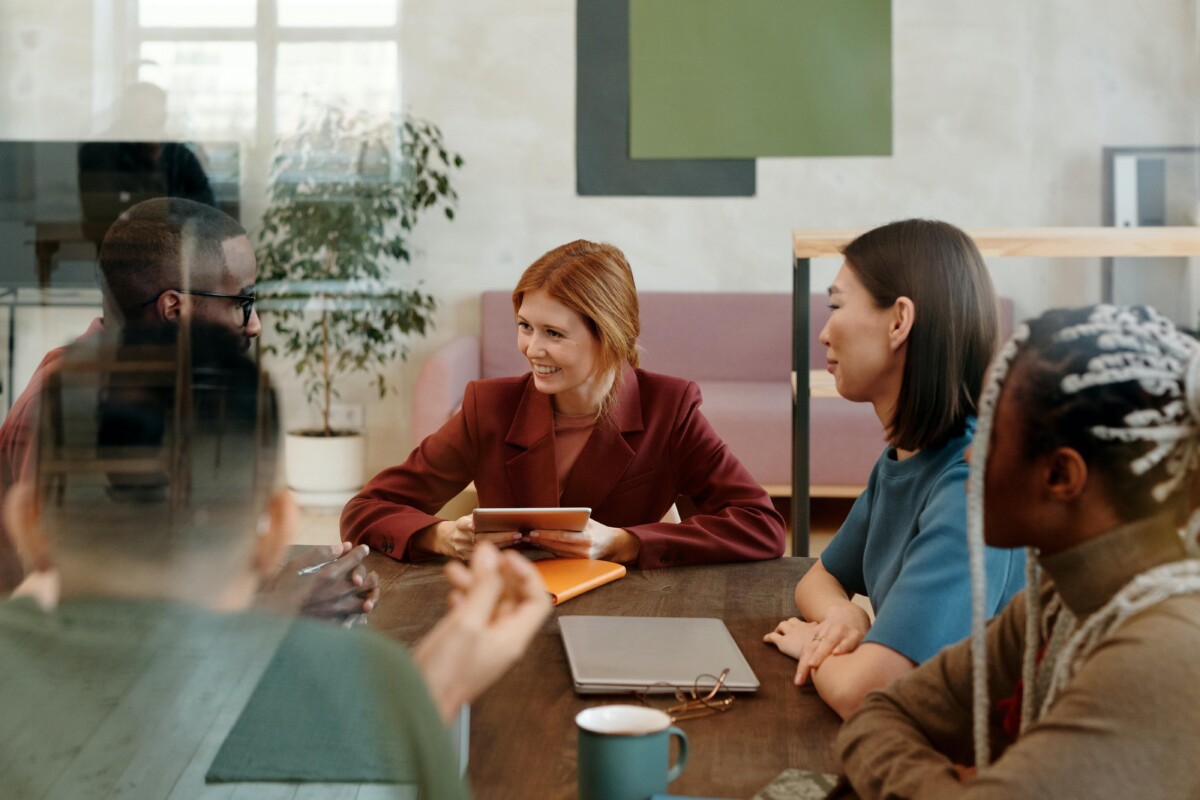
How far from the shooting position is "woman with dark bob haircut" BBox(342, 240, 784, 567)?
195 centimetres

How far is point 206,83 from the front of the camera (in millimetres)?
4742

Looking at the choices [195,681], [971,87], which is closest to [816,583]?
[195,681]

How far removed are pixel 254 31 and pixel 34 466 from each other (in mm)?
4550

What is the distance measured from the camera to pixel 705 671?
46.6 inches

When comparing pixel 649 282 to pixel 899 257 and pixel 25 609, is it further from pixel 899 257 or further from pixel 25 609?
pixel 25 609

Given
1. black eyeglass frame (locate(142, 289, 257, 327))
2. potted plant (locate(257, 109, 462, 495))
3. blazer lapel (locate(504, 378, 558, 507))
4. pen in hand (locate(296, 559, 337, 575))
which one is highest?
potted plant (locate(257, 109, 462, 495))

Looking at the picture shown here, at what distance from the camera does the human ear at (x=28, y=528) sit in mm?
561

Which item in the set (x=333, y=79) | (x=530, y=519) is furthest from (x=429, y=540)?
(x=333, y=79)

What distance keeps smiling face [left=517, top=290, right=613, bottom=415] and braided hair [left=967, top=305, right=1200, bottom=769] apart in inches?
48.7

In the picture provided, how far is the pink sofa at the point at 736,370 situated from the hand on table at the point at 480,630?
3285 millimetres

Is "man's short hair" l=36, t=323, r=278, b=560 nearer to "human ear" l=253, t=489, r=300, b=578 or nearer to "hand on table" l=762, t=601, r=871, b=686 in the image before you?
"human ear" l=253, t=489, r=300, b=578

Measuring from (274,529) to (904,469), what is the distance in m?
0.96

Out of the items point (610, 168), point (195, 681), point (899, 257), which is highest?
point (610, 168)

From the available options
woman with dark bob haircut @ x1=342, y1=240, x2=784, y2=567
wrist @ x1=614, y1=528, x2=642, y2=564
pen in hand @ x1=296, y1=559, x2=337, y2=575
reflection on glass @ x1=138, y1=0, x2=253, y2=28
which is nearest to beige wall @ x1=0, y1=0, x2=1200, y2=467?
reflection on glass @ x1=138, y1=0, x2=253, y2=28
